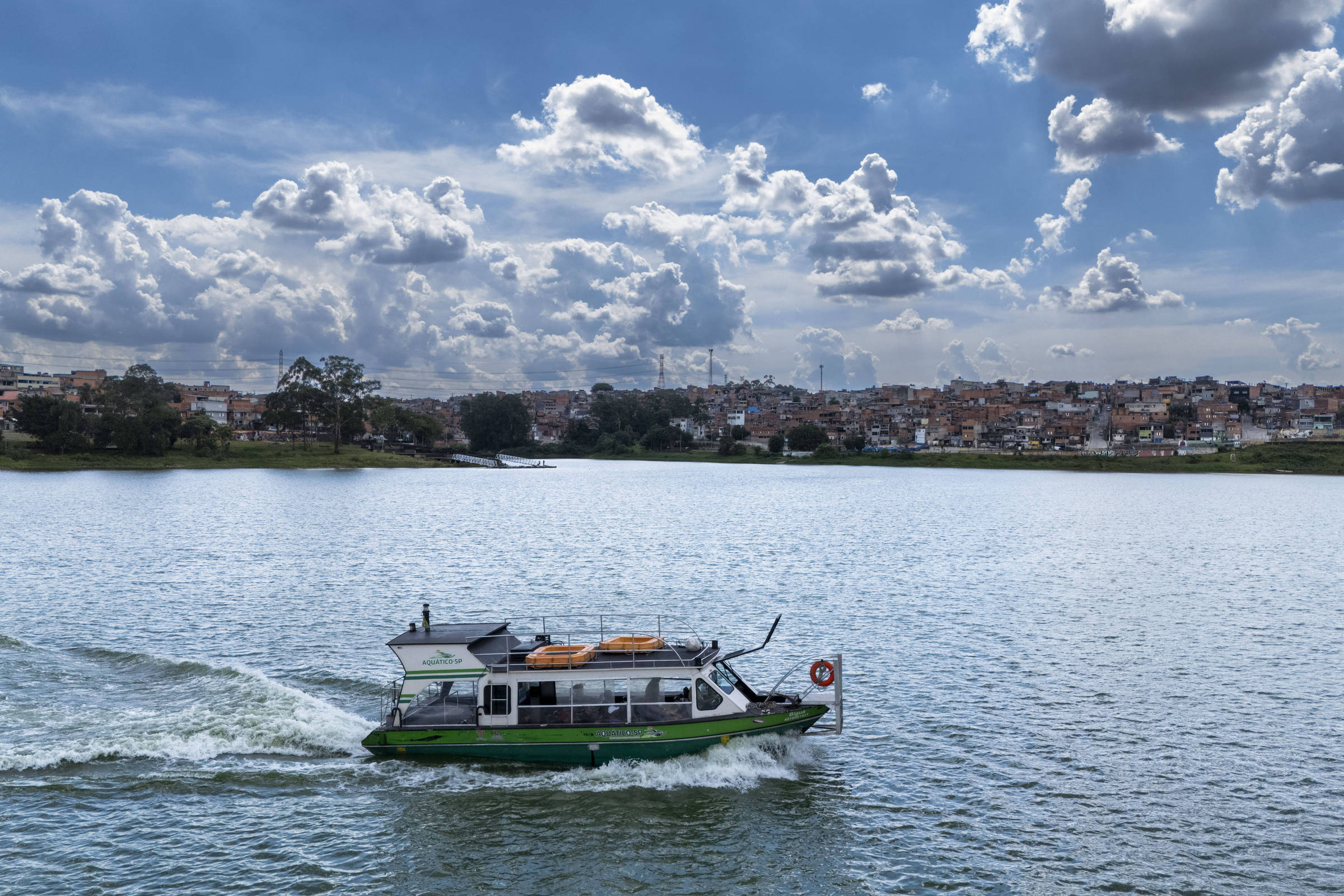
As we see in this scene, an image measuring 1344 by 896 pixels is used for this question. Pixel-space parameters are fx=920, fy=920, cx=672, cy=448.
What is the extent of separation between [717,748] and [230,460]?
16132cm

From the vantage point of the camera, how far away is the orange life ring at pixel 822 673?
2569 centimetres

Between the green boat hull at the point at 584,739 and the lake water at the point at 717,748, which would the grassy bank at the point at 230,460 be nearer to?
the lake water at the point at 717,748

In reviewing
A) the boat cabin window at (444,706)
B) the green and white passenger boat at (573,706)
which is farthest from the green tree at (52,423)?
the green and white passenger boat at (573,706)

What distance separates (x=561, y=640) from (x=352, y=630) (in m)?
10.9

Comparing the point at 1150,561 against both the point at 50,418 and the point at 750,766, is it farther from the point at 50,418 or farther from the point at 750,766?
the point at 50,418

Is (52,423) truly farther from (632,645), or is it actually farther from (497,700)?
(632,645)

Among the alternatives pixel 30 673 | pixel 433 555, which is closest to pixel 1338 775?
pixel 30 673

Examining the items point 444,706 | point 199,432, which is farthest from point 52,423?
point 444,706

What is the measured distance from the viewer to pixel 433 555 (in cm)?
6306

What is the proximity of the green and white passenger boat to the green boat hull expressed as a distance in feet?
0.07

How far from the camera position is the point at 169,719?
2769cm

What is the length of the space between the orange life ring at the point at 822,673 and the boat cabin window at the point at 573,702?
5.45 metres

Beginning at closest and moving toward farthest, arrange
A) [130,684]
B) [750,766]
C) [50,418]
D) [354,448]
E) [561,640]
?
[750,766]
[130,684]
[561,640]
[50,418]
[354,448]

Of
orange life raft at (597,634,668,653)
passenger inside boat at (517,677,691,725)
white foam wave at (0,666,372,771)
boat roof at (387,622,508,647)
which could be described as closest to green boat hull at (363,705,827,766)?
passenger inside boat at (517,677,691,725)
